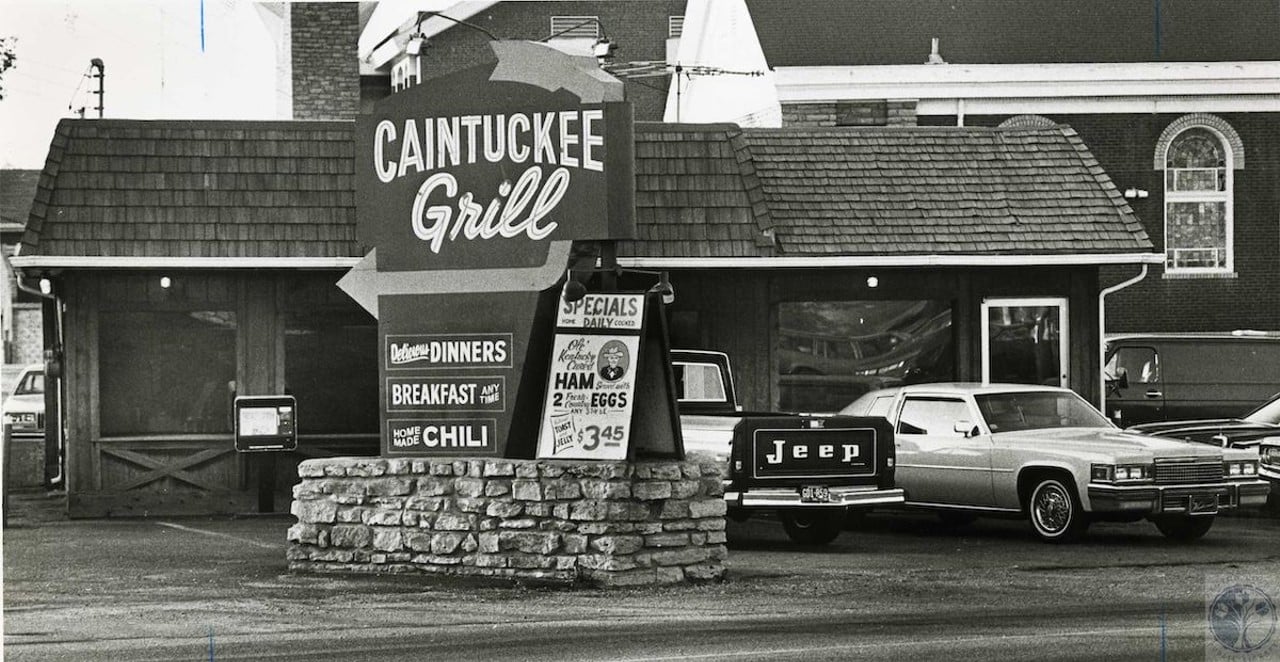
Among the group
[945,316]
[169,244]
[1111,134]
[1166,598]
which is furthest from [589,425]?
[1111,134]

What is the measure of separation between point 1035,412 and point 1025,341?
3.74 metres

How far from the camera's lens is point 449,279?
13.0m

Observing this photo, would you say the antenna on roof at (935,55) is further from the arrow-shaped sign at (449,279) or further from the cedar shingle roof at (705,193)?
the arrow-shaped sign at (449,279)

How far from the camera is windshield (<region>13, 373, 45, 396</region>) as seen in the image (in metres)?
28.0

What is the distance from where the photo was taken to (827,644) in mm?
9609

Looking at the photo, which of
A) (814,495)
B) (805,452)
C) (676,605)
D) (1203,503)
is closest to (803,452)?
(805,452)

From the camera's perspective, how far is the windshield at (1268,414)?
61.7ft

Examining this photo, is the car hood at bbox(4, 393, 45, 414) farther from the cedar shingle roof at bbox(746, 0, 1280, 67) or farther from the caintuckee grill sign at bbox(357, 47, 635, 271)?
the caintuckee grill sign at bbox(357, 47, 635, 271)

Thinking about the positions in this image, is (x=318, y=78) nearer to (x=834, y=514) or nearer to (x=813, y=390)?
(x=813, y=390)

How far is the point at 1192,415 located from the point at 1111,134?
385 inches

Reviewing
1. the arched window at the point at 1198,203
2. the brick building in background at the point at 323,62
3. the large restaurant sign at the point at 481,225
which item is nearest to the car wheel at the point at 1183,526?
the large restaurant sign at the point at 481,225

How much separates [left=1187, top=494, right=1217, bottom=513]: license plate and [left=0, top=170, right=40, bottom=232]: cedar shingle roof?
105 ft

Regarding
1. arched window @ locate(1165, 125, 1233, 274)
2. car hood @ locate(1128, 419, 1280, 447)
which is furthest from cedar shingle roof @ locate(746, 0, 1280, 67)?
car hood @ locate(1128, 419, 1280, 447)

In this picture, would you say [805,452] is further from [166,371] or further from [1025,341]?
[166,371]
